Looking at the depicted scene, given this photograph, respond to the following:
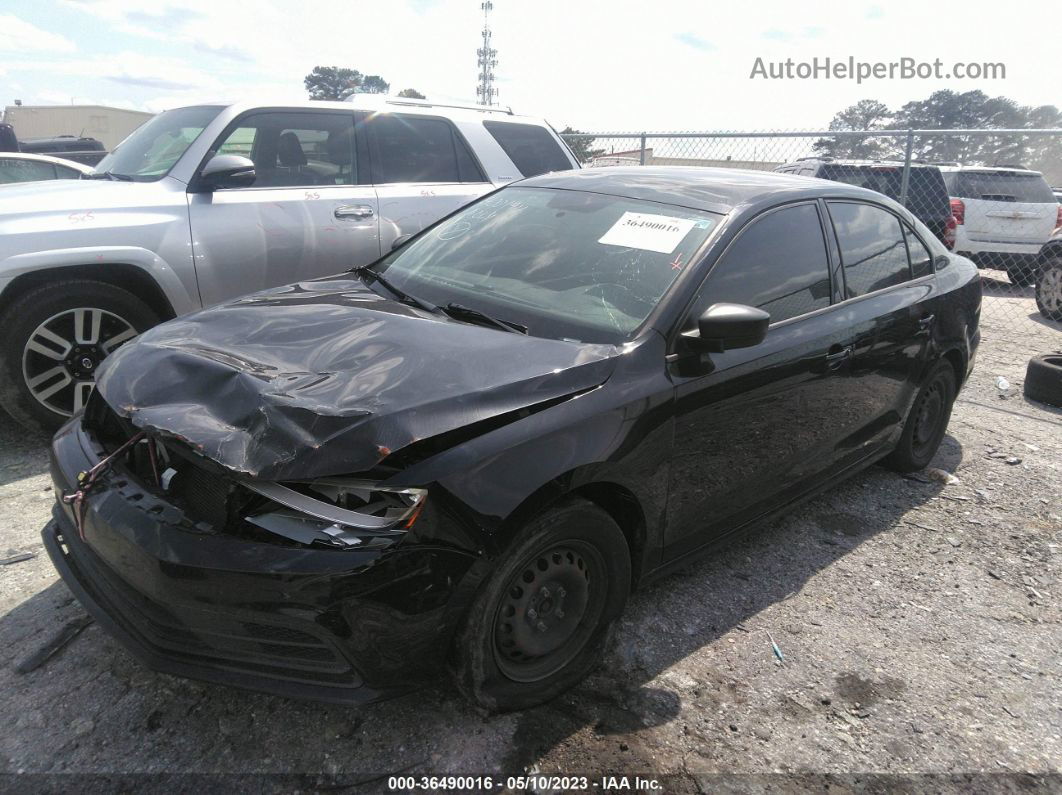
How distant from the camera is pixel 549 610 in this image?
242cm

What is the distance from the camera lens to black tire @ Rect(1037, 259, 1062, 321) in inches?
354

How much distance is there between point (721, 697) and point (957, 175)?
11.2 metres

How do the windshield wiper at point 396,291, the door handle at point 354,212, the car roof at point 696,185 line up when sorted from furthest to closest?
the door handle at point 354,212 < the car roof at point 696,185 < the windshield wiper at point 396,291

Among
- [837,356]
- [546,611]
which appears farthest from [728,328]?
[546,611]

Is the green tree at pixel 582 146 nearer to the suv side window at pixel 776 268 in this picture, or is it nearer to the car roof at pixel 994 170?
the car roof at pixel 994 170

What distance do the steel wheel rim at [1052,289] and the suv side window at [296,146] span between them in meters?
8.41

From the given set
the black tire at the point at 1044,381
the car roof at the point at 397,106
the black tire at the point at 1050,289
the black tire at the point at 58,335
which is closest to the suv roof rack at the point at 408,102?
the car roof at the point at 397,106

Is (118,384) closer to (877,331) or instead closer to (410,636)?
(410,636)

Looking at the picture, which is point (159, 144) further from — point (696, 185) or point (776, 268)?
point (776, 268)

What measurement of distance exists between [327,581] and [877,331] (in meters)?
2.89

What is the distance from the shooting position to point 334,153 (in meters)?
5.23

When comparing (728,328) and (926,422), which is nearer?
(728,328)

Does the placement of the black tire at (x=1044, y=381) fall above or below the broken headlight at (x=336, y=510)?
below

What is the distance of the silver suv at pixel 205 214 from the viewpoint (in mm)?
4051
